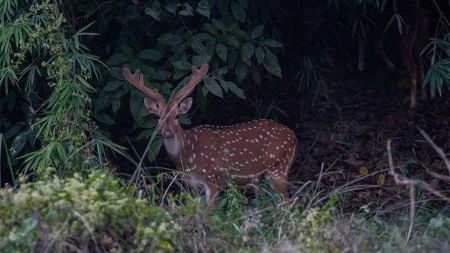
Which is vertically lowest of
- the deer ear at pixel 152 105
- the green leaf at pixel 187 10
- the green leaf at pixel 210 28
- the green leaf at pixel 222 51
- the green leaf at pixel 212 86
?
the deer ear at pixel 152 105

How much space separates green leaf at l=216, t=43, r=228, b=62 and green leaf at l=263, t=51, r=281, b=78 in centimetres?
37

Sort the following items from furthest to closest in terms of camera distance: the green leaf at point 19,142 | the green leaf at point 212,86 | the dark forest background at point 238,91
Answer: the green leaf at point 212,86, the green leaf at point 19,142, the dark forest background at point 238,91

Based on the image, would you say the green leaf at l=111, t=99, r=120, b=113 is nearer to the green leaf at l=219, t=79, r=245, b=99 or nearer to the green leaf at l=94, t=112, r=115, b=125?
the green leaf at l=94, t=112, r=115, b=125

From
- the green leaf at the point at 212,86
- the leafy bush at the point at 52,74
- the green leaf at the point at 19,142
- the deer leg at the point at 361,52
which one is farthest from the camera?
the deer leg at the point at 361,52

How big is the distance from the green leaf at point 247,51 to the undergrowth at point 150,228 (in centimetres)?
238

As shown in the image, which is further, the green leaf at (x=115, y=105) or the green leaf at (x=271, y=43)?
the green leaf at (x=271, y=43)

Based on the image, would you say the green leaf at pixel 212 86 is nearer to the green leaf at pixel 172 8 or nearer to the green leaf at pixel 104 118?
the green leaf at pixel 172 8

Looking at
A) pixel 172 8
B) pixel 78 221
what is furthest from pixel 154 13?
pixel 78 221

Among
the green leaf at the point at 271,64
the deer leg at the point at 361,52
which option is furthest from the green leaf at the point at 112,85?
the deer leg at the point at 361,52

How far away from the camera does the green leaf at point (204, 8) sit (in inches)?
333

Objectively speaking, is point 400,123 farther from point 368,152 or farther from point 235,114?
point 235,114

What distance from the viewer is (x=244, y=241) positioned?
5.88 m

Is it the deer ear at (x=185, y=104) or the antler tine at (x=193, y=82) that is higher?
the antler tine at (x=193, y=82)

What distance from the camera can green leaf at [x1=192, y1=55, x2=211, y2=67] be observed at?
8625 mm
